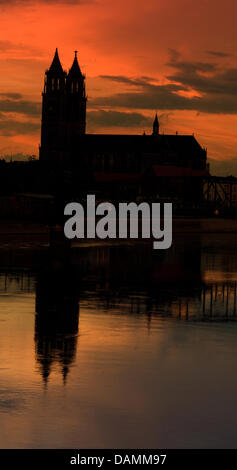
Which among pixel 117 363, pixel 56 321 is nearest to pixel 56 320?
pixel 56 321

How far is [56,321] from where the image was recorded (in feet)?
70.5

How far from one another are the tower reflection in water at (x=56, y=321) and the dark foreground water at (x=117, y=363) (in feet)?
0.08

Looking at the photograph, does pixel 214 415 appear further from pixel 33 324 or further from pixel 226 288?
pixel 226 288

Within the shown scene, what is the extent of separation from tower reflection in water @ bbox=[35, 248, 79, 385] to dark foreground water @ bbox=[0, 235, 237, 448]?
25mm

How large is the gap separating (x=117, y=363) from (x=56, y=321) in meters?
5.49

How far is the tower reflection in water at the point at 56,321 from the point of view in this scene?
53.2ft
